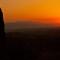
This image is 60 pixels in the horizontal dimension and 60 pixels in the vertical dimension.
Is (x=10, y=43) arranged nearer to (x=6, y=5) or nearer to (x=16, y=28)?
(x=16, y=28)

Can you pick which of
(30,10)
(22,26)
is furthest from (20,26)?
(30,10)

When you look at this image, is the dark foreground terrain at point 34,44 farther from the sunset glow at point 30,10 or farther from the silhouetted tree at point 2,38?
the sunset glow at point 30,10

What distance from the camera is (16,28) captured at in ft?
3.65

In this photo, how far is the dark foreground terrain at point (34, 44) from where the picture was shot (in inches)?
31.9

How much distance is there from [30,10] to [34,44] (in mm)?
383

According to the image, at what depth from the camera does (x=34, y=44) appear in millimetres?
909

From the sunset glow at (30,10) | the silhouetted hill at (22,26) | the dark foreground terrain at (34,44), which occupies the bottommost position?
the dark foreground terrain at (34,44)

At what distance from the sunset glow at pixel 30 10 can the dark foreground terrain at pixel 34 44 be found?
17 centimetres

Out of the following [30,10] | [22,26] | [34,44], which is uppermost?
[30,10]

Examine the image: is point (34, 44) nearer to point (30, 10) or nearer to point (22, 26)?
point (22, 26)

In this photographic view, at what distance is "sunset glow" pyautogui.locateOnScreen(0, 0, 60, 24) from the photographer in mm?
1187

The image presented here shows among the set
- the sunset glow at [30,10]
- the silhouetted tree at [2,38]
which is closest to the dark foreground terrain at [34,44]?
the silhouetted tree at [2,38]

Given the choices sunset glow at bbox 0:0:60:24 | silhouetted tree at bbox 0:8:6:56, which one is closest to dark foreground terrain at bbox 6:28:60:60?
silhouetted tree at bbox 0:8:6:56

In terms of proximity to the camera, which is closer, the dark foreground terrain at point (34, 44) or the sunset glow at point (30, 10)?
the dark foreground terrain at point (34, 44)
